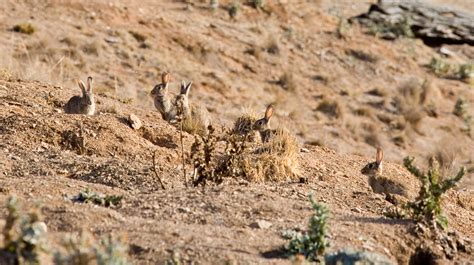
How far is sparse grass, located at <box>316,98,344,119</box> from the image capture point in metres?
21.7

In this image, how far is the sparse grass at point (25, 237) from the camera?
4.96 meters

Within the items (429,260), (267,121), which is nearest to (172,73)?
(267,121)

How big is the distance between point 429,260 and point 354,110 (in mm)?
15618

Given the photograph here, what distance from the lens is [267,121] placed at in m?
13.0

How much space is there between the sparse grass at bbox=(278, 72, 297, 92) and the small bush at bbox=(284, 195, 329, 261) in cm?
1627

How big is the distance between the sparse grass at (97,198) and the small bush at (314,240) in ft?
5.75

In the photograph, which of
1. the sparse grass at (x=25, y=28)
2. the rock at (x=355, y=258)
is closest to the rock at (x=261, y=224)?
the rock at (x=355, y=258)

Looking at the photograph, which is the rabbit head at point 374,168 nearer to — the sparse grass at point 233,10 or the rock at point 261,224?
the rock at point 261,224

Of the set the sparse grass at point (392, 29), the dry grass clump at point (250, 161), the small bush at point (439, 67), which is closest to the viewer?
the dry grass clump at point (250, 161)

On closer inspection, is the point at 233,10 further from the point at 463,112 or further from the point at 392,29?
the point at 463,112

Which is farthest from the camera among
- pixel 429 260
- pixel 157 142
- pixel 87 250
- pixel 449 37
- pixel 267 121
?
pixel 449 37

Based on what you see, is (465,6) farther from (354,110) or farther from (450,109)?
(354,110)

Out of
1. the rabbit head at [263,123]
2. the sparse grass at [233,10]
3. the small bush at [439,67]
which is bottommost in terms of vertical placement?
the small bush at [439,67]

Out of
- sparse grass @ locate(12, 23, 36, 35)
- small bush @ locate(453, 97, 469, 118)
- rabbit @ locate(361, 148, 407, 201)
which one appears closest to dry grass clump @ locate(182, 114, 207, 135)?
rabbit @ locate(361, 148, 407, 201)
